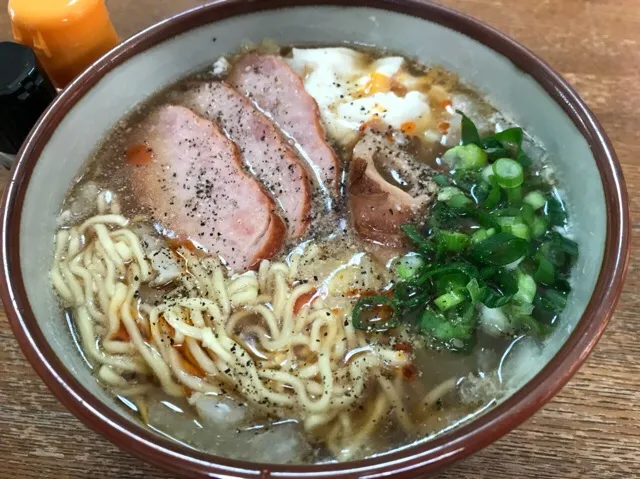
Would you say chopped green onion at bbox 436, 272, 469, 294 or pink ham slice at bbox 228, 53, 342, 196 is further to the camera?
pink ham slice at bbox 228, 53, 342, 196

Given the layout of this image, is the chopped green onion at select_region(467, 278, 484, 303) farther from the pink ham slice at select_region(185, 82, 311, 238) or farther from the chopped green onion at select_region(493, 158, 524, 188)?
the pink ham slice at select_region(185, 82, 311, 238)

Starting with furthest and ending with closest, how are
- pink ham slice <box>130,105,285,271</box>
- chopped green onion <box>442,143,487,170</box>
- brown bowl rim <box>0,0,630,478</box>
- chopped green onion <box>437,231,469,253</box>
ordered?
chopped green onion <box>442,143,487,170</box>, pink ham slice <box>130,105,285,271</box>, chopped green onion <box>437,231,469,253</box>, brown bowl rim <box>0,0,630,478</box>

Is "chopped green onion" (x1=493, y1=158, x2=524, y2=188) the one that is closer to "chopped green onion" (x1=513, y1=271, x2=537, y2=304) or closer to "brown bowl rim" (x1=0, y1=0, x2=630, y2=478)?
"brown bowl rim" (x1=0, y1=0, x2=630, y2=478)

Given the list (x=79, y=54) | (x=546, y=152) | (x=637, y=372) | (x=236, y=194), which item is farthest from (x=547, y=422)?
(x=79, y=54)

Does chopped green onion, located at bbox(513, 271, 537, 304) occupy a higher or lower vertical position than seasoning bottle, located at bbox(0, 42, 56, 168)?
lower

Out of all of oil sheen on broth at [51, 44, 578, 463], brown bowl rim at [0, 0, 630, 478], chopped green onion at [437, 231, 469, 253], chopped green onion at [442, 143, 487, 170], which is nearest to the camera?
brown bowl rim at [0, 0, 630, 478]

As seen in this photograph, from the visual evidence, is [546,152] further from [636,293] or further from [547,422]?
[547,422]

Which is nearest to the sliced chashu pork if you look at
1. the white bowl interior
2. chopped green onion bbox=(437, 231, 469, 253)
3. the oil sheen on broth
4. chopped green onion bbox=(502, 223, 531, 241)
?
the oil sheen on broth

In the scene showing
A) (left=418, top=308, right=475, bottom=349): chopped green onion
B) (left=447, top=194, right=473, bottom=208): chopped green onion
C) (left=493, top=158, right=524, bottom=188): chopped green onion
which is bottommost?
(left=418, top=308, right=475, bottom=349): chopped green onion
